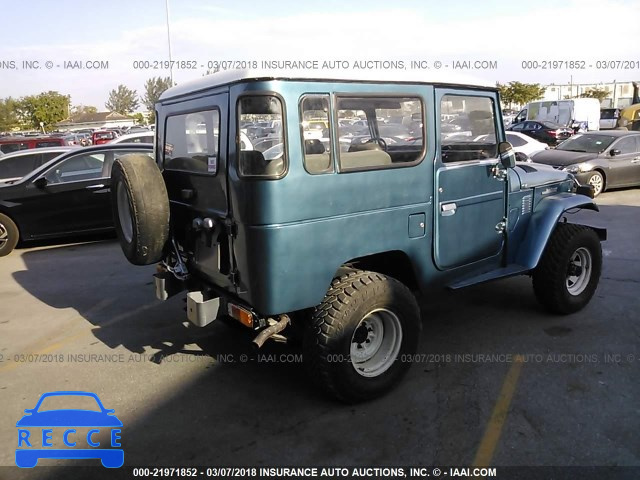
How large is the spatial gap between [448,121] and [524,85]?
51802 mm

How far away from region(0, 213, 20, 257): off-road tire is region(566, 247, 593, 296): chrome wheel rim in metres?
7.87

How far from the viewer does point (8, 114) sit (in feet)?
213

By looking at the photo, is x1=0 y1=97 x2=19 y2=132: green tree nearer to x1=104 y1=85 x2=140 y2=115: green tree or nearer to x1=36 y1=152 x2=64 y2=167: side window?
x1=104 y1=85 x2=140 y2=115: green tree

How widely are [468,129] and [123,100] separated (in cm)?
10312

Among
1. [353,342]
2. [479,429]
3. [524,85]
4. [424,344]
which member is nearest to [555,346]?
[424,344]

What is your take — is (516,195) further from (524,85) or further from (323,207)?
(524,85)

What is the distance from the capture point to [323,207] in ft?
10.5

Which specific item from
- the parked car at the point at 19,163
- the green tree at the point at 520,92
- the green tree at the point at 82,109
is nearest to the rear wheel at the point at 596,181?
the parked car at the point at 19,163

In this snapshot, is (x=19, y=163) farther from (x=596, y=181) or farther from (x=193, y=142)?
(x=596, y=181)

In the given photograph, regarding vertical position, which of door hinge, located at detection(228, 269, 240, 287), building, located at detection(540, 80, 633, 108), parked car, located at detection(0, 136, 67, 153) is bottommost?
door hinge, located at detection(228, 269, 240, 287)

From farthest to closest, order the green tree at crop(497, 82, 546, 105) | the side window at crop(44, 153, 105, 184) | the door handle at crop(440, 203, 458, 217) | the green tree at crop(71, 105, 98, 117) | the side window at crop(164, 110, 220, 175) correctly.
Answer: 1. the green tree at crop(71, 105, 98, 117)
2. the green tree at crop(497, 82, 546, 105)
3. the side window at crop(44, 153, 105, 184)
4. the door handle at crop(440, 203, 458, 217)
5. the side window at crop(164, 110, 220, 175)

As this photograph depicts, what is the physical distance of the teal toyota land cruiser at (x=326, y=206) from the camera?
10.1 ft

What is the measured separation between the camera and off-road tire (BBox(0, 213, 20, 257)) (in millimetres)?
8055

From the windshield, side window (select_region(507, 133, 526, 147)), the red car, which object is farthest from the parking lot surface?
the red car
